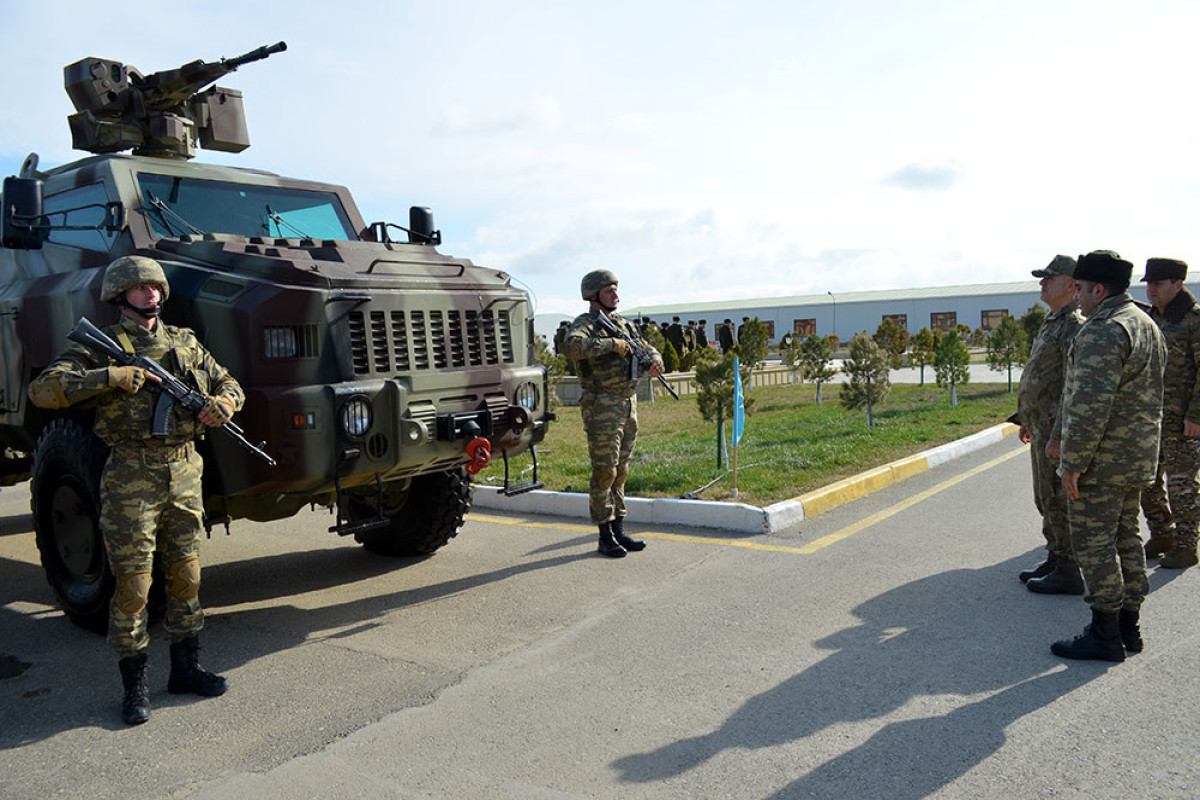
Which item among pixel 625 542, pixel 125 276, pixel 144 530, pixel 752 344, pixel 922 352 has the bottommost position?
pixel 625 542

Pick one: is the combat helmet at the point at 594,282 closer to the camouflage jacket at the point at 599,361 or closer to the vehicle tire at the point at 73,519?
the camouflage jacket at the point at 599,361

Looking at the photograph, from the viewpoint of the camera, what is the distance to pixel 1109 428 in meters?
4.12

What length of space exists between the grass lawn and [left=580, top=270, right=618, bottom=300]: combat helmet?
6.76 feet

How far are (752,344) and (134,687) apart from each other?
16.3m

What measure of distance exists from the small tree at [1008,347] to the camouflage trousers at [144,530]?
53.1 ft

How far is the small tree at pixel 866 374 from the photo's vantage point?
503 inches

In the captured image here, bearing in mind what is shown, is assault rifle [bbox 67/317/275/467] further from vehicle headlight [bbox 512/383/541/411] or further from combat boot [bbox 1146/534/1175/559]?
combat boot [bbox 1146/534/1175/559]

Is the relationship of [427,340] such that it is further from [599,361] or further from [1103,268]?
[1103,268]

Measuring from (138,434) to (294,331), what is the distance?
947 millimetres

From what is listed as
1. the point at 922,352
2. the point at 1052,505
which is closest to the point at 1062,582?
the point at 1052,505

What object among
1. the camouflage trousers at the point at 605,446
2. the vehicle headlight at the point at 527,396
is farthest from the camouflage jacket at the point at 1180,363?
the vehicle headlight at the point at 527,396

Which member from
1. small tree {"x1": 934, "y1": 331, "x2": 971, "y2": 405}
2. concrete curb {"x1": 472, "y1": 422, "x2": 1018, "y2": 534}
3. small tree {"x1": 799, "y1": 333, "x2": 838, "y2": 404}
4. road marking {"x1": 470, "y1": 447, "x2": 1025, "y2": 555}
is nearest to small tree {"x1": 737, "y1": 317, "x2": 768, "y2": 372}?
small tree {"x1": 799, "y1": 333, "x2": 838, "y2": 404}

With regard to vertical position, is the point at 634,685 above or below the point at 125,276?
below

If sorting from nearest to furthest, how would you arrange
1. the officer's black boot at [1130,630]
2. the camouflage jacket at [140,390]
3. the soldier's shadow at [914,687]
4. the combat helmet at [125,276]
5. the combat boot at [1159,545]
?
the soldier's shadow at [914,687]
the camouflage jacket at [140,390]
the combat helmet at [125,276]
the officer's black boot at [1130,630]
the combat boot at [1159,545]
